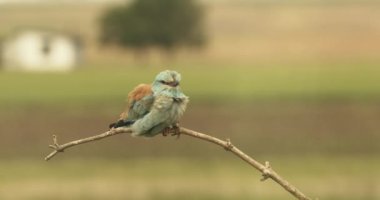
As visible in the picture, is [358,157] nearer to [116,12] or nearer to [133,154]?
[133,154]

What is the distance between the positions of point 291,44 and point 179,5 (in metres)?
10.3

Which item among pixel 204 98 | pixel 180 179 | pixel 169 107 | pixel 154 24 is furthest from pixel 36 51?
pixel 169 107

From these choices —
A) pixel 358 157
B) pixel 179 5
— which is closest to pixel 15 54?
pixel 179 5

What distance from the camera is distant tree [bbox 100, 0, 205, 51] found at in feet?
186

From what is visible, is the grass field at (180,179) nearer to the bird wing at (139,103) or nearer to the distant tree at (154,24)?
the bird wing at (139,103)

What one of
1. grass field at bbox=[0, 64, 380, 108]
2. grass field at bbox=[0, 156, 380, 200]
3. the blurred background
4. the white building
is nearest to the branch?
the blurred background

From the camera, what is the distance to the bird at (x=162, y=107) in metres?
1.59

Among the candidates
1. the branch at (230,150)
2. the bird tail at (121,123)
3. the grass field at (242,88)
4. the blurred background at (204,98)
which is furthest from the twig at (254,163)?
the grass field at (242,88)

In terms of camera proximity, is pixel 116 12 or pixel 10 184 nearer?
pixel 10 184

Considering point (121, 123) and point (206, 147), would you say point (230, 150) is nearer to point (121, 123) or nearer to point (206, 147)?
point (121, 123)

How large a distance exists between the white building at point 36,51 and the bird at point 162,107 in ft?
196

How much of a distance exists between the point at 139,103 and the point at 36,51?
6101 cm

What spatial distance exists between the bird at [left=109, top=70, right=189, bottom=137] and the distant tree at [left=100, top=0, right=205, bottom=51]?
2151 inches

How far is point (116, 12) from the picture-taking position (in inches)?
2379
